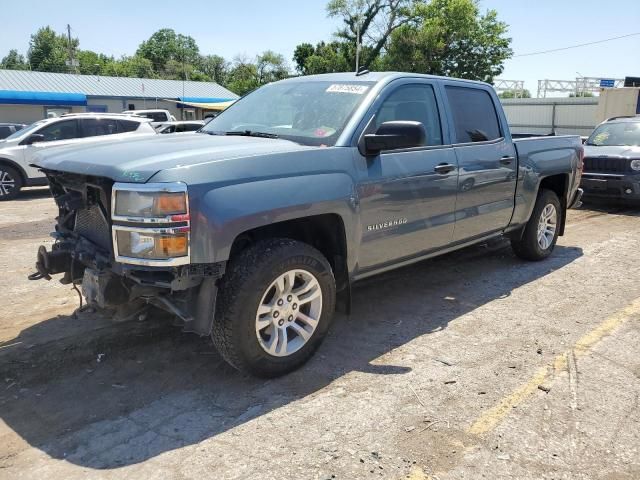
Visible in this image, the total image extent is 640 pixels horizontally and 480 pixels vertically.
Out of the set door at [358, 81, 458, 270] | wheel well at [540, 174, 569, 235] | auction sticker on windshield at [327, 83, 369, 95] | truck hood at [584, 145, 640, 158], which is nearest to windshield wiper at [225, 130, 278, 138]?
auction sticker on windshield at [327, 83, 369, 95]

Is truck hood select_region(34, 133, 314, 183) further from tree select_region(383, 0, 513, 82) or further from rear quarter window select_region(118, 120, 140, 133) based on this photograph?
tree select_region(383, 0, 513, 82)

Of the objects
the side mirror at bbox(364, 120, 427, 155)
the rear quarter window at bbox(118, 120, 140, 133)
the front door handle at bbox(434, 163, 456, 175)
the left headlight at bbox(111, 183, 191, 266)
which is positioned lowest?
the left headlight at bbox(111, 183, 191, 266)

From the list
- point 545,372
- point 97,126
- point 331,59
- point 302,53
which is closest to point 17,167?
point 97,126

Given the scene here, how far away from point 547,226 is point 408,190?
3.25 metres

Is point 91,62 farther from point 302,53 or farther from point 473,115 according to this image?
point 473,115

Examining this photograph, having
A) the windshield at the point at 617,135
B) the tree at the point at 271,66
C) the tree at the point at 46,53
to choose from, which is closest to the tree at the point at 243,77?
the tree at the point at 271,66

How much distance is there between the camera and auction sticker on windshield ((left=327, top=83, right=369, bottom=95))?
14.3ft

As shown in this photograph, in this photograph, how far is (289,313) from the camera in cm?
372

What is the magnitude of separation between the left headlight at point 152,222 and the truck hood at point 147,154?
9 cm

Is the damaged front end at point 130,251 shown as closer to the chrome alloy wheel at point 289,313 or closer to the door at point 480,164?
the chrome alloy wheel at point 289,313

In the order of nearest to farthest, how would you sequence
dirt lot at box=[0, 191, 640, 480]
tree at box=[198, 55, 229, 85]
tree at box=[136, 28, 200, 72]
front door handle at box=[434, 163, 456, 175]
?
dirt lot at box=[0, 191, 640, 480] → front door handle at box=[434, 163, 456, 175] → tree at box=[198, 55, 229, 85] → tree at box=[136, 28, 200, 72]

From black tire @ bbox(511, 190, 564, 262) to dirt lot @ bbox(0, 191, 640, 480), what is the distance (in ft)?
3.66

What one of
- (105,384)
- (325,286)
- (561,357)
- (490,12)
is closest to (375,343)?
(325,286)

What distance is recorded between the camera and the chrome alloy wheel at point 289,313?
141 inches
